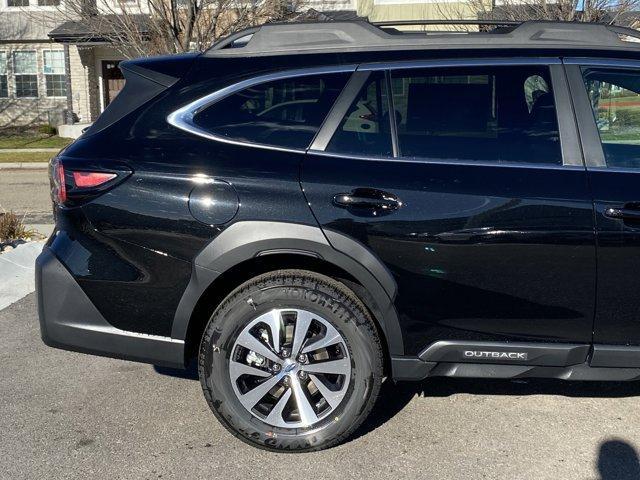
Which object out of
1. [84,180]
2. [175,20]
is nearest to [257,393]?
[84,180]

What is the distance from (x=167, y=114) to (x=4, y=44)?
26.7 m

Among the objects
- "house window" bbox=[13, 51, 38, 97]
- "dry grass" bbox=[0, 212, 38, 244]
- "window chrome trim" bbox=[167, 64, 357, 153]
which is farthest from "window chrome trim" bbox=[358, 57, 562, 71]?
"house window" bbox=[13, 51, 38, 97]

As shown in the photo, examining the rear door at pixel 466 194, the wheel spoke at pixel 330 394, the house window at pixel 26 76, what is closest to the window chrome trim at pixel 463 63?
the rear door at pixel 466 194

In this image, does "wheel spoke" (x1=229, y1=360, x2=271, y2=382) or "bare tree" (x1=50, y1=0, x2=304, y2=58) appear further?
"bare tree" (x1=50, y1=0, x2=304, y2=58)

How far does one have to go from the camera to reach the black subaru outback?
3215mm

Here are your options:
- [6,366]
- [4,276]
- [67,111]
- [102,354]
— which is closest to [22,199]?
→ [4,276]

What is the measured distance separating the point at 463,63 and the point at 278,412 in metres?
1.90

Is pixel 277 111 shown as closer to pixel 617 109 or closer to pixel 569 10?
pixel 617 109

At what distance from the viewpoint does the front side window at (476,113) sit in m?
3.35

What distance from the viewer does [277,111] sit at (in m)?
3.40

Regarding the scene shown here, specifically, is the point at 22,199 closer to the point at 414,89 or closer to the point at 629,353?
the point at 414,89

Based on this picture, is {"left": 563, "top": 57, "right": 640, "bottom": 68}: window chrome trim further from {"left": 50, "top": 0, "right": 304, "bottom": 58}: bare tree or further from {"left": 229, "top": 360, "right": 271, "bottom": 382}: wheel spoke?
{"left": 50, "top": 0, "right": 304, "bottom": 58}: bare tree

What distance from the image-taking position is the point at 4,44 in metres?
26.7

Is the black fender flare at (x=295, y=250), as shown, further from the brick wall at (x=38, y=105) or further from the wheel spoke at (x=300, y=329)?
the brick wall at (x=38, y=105)
